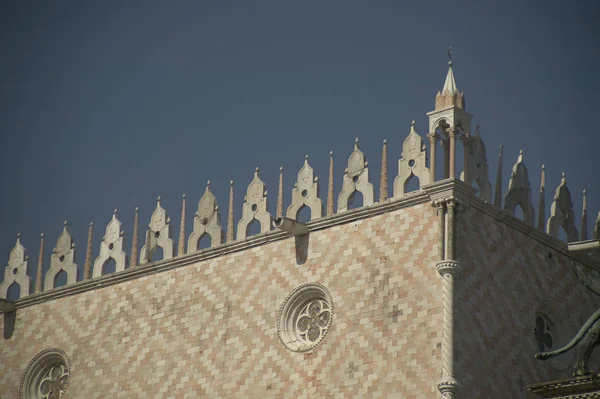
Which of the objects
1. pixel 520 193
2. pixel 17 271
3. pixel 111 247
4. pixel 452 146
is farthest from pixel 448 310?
pixel 17 271

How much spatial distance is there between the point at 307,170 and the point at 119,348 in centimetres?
639

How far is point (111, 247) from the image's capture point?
Result: 119 ft

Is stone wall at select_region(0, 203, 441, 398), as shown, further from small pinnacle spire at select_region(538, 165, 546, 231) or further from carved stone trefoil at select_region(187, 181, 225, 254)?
small pinnacle spire at select_region(538, 165, 546, 231)

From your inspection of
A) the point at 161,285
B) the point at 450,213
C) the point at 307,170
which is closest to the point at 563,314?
the point at 450,213

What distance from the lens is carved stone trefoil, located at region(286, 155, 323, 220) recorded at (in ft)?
106

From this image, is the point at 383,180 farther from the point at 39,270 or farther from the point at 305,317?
the point at 39,270

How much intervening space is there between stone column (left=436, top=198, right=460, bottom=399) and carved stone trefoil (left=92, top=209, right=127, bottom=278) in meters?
9.41

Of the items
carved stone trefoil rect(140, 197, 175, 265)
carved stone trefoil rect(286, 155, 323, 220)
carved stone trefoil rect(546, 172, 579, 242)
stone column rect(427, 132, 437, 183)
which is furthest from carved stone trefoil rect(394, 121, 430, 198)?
carved stone trefoil rect(140, 197, 175, 265)

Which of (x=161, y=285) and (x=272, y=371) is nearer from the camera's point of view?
(x=272, y=371)

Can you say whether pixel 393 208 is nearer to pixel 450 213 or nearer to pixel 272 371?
pixel 450 213

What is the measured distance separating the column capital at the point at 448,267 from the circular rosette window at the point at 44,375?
11018mm

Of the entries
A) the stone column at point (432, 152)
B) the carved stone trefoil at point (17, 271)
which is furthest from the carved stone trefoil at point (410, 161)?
the carved stone trefoil at point (17, 271)

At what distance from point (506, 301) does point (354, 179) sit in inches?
165

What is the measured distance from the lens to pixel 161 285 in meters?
34.4
